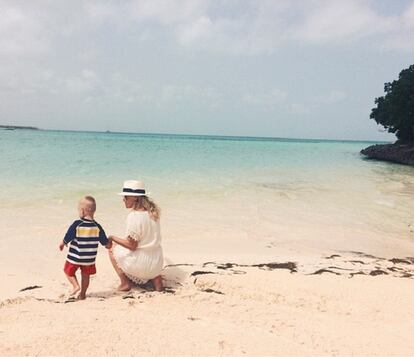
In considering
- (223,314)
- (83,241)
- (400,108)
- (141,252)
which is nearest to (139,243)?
(141,252)

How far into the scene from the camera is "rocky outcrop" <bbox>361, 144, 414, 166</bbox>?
38959 millimetres

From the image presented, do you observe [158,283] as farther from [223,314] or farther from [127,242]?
[223,314]

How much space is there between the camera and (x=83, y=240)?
4.16 metres

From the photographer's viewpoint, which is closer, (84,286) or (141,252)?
(84,286)

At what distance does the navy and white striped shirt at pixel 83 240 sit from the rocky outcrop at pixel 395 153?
3953 centimetres

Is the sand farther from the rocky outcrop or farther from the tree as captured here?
the tree

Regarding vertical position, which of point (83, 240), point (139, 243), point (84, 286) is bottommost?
point (84, 286)

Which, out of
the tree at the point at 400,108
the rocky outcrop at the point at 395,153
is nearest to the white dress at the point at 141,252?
the rocky outcrop at the point at 395,153

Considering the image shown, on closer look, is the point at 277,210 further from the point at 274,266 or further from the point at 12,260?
the point at 12,260

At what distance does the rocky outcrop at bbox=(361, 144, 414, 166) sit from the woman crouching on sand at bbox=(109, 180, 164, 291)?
3895 cm

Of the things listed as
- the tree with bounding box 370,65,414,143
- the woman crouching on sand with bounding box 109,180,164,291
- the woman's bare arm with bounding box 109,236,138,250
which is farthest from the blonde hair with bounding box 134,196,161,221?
the tree with bounding box 370,65,414,143

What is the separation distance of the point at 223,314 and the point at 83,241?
1685 mm

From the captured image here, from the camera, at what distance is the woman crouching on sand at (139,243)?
4.42 metres

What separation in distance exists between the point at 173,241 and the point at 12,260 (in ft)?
9.22
